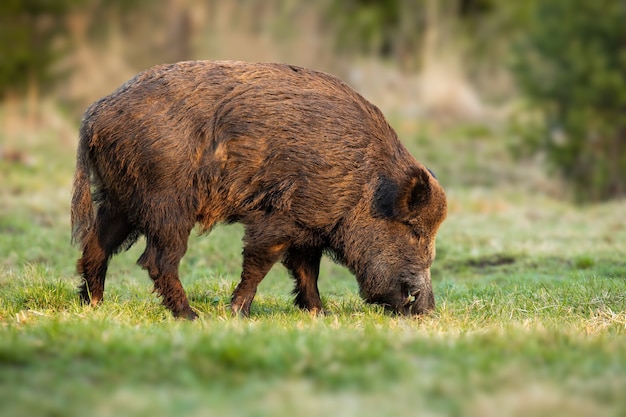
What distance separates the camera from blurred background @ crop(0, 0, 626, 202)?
2052 centimetres

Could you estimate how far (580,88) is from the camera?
67.3ft

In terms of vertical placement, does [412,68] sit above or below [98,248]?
below

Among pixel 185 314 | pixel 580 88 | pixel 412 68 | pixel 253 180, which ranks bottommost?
pixel 412 68

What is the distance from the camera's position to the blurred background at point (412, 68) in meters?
20.5

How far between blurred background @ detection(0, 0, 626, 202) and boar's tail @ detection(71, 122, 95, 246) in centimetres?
1111

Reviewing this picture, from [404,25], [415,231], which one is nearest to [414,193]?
[415,231]

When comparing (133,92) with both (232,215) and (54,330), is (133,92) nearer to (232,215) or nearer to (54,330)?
Answer: (232,215)

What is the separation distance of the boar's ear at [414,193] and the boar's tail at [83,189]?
258cm

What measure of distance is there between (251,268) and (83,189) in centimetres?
152

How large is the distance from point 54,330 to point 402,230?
134 inches

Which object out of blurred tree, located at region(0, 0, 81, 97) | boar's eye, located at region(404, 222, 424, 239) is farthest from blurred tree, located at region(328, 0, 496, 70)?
boar's eye, located at region(404, 222, 424, 239)

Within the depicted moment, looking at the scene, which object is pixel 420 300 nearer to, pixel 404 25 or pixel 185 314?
pixel 185 314

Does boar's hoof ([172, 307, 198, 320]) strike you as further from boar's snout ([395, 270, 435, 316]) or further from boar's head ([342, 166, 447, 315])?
boar's snout ([395, 270, 435, 316])

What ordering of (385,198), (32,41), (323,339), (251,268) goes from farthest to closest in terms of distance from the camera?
1. (32,41)
2. (385,198)
3. (251,268)
4. (323,339)
